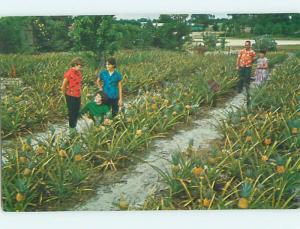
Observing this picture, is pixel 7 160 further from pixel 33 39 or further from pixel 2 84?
pixel 33 39

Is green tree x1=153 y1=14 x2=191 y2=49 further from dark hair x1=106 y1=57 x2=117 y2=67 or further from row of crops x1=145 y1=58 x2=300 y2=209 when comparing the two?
row of crops x1=145 y1=58 x2=300 y2=209

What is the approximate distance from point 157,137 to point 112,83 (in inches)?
18.6

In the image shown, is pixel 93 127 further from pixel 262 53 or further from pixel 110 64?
pixel 262 53

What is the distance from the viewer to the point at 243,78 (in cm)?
329

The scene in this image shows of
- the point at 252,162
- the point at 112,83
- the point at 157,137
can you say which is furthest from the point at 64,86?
the point at 252,162

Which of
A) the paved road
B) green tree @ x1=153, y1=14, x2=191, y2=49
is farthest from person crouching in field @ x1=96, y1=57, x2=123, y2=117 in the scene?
the paved road

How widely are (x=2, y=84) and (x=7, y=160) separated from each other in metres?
Result: 0.50

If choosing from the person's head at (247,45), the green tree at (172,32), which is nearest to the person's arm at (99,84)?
the green tree at (172,32)

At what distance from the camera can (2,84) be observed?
318 cm

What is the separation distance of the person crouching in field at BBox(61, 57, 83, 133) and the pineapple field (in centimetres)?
4

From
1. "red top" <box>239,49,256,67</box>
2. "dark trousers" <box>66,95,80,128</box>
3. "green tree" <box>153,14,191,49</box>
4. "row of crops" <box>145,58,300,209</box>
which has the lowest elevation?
"row of crops" <box>145,58,300,209</box>

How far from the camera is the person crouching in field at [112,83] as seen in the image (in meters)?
3.24

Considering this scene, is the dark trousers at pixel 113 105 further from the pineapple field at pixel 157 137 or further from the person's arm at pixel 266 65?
the person's arm at pixel 266 65

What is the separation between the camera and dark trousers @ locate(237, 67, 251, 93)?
3.27 meters
